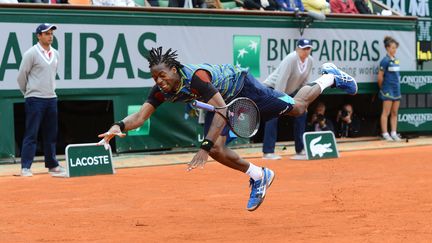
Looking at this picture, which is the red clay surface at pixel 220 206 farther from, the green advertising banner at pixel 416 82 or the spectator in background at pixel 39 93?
the green advertising banner at pixel 416 82

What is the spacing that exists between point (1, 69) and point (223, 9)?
416cm

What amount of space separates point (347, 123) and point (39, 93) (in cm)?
775

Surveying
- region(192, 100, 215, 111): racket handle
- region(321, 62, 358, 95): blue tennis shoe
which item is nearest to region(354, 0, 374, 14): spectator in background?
region(321, 62, 358, 95): blue tennis shoe

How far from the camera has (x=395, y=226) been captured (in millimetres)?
7648

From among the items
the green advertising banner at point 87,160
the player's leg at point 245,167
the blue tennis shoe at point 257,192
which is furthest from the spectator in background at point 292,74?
A: the blue tennis shoe at point 257,192

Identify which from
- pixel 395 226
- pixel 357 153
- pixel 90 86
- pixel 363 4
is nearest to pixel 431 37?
pixel 363 4

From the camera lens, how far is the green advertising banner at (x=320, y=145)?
14.4 m

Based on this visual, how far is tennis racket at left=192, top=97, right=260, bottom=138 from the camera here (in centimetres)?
755

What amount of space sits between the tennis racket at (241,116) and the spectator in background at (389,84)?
10047mm

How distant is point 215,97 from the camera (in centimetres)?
759

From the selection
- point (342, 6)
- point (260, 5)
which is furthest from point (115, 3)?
point (342, 6)

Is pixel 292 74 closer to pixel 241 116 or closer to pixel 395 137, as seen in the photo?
pixel 395 137

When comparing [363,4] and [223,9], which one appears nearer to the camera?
[223,9]

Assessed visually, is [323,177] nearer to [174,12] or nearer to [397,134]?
[174,12]
